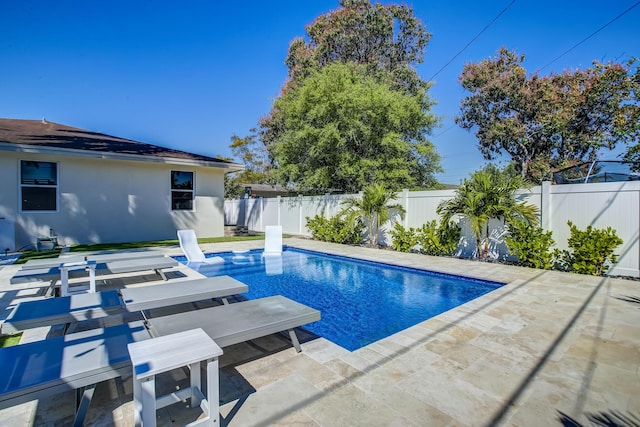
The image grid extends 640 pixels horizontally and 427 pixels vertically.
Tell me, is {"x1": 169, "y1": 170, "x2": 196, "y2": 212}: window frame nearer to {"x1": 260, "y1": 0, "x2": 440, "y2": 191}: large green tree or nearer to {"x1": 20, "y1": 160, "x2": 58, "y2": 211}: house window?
{"x1": 20, "y1": 160, "x2": 58, "y2": 211}: house window

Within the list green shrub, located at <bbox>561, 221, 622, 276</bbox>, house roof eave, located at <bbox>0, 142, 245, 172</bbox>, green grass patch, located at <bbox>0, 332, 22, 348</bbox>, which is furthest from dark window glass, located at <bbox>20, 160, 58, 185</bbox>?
green shrub, located at <bbox>561, 221, 622, 276</bbox>

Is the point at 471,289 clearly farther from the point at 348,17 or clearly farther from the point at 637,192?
the point at 348,17

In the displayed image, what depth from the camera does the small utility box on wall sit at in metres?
9.86

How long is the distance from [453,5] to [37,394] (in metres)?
16.2

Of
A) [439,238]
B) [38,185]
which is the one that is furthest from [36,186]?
[439,238]

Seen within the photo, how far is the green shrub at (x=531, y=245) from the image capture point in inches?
307

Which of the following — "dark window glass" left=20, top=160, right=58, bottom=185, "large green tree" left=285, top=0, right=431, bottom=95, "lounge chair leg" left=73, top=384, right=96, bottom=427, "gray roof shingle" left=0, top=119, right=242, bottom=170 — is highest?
"large green tree" left=285, top=0, right=431, bottom=95

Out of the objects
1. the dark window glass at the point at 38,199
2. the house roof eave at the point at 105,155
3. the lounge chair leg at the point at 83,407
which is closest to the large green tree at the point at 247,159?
the house roof eave at the point at 105,155

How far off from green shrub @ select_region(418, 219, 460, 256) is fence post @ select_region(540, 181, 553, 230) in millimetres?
2109

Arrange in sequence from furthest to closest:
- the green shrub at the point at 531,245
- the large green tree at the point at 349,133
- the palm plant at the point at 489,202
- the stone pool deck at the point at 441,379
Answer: the large green tree at the point at 349,133
the palm plant at the point at 489,202
the green shrub at the point at 531,245
the stone pool deck at the point at 441,379

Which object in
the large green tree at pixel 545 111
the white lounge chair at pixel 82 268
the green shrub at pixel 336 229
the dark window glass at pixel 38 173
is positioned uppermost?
the large green tree at pixel 545 111

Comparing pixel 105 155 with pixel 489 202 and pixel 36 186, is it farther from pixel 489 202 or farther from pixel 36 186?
pixel 489 202

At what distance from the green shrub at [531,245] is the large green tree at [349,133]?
22.9 ft

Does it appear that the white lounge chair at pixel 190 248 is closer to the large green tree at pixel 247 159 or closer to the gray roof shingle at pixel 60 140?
the gray roof shingle at pixel 60 140
